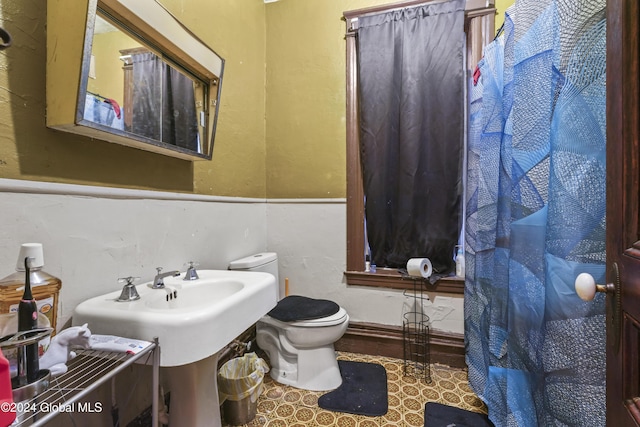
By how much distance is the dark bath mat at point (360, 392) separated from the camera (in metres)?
1.49

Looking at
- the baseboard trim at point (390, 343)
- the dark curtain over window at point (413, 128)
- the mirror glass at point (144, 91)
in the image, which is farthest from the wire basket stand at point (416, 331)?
the mirror glass at point (144, 91)

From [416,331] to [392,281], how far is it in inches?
13.9

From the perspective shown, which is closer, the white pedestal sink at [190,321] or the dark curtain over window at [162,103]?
the white pedestal sink at [190,321]

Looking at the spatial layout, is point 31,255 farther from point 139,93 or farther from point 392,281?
point 392,281

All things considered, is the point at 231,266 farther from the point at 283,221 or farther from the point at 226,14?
the point at 226,14

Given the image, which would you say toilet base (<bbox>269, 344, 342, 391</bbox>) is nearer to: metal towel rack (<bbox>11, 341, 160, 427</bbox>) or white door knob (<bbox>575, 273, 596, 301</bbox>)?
metal towel rack (<bbox>11, 341, 160, 427</bbox>)

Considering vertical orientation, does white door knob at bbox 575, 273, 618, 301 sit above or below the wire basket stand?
above

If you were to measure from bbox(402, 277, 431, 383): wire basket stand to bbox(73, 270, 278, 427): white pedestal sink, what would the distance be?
45.2 inches

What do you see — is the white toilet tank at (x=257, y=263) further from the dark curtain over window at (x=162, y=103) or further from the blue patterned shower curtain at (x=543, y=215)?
the blue patterned shower curtain at (x=543, y=215)

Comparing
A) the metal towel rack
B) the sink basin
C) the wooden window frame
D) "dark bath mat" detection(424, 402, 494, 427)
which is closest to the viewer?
the metal towel rack

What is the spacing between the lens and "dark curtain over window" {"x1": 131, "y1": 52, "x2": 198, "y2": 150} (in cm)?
112

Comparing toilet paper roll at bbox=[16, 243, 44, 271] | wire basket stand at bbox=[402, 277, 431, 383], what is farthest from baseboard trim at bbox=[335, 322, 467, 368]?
toilet paper roll at bbox=[16, 243, 44, 271]

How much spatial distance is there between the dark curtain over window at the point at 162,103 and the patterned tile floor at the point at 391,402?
52.3 inches

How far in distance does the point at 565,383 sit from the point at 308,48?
2.22 m
